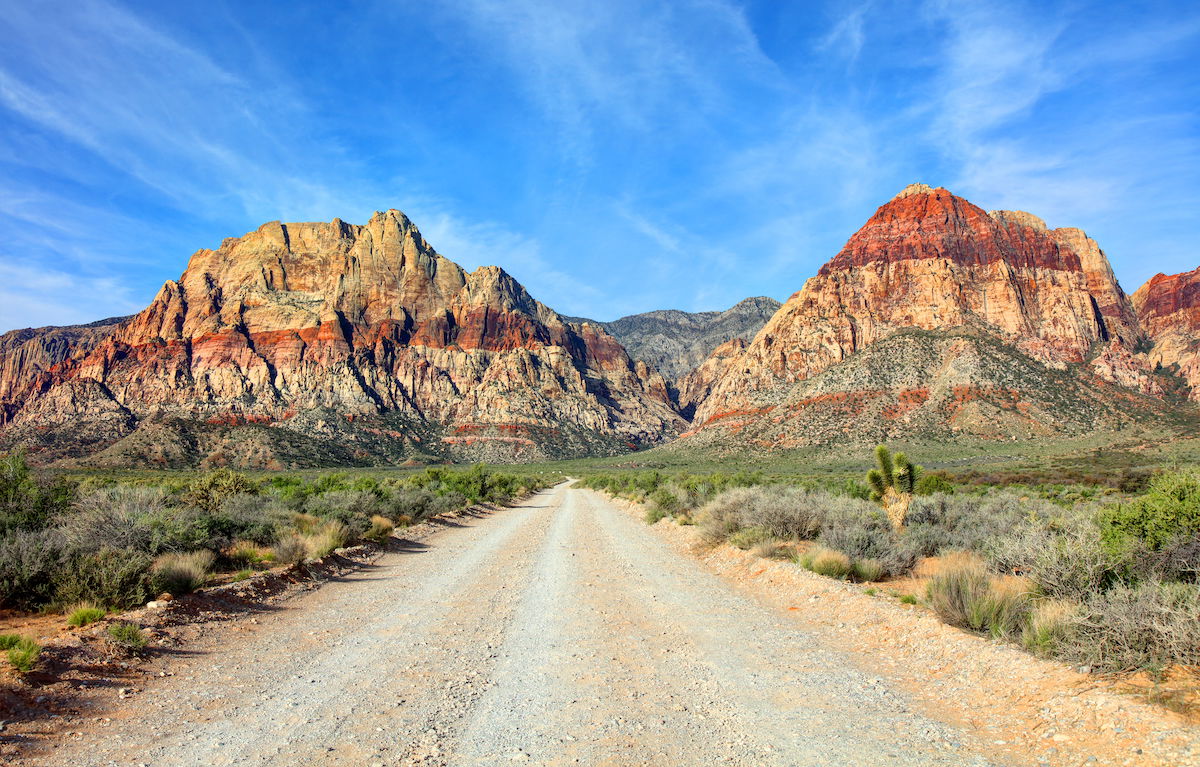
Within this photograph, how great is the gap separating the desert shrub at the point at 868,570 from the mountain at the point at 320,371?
88498mm

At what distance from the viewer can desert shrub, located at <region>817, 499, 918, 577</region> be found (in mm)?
10727

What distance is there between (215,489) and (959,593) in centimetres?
1916

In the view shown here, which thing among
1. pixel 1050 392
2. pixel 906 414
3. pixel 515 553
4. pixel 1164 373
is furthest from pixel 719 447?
pixel 515 553

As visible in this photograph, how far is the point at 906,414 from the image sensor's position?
75.6 m

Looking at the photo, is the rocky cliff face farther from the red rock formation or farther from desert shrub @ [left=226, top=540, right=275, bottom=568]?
desert shrub @ [left=226, top=540, right=275, bottom=568]

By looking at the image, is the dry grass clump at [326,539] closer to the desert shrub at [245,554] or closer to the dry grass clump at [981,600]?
the desert shrub at [245,554]

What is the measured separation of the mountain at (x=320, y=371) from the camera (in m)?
107

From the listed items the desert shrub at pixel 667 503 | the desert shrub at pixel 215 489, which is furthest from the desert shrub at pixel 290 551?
the desert shrub at pixel 667 503

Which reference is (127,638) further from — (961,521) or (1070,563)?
(961,521)

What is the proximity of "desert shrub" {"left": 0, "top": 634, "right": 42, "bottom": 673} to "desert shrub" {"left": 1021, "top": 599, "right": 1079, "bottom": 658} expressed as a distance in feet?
29.7

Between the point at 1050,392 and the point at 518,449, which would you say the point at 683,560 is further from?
the point at 518,449

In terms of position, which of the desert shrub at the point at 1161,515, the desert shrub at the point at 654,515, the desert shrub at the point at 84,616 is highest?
the desert shrub at the point at 1161,515

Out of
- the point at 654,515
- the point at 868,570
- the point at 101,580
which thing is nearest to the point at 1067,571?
the point at 868,570

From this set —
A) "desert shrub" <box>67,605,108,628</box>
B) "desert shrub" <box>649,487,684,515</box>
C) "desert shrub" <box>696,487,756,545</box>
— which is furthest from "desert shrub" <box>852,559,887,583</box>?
"desert shrub" <box>649,487,684,515</box>
